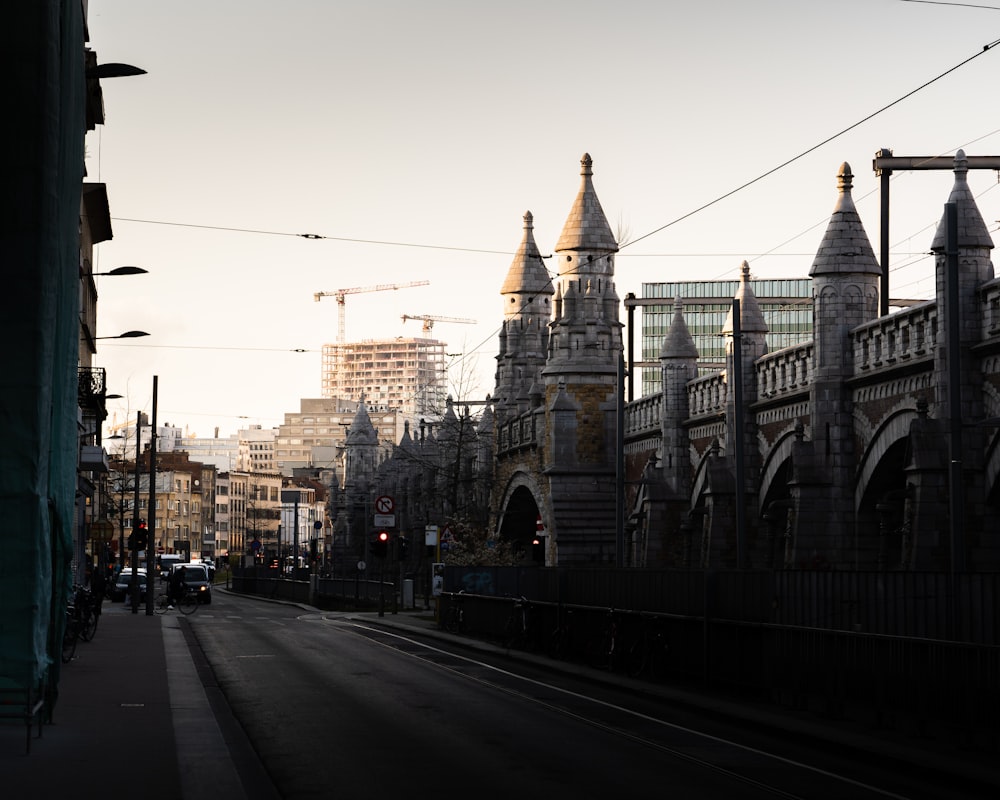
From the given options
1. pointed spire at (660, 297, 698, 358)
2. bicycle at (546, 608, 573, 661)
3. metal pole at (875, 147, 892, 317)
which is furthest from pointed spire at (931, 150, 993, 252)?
pointed spire at (660, 297, 698, 358)

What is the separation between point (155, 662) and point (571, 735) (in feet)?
40.3

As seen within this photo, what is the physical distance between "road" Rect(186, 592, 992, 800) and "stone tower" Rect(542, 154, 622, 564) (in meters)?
24.7

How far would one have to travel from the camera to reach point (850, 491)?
33250 mm

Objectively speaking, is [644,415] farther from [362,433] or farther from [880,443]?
[362,433]

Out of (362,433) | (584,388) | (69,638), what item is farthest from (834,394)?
(362,433)

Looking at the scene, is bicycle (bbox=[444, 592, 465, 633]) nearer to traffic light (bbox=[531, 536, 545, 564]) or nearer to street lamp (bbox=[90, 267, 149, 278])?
street lamp (bbox=[90, 267, 149, 278])

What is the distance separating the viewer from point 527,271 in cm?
6894

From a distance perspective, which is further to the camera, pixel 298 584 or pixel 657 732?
pixel 298 584

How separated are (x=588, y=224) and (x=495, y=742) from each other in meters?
37.3

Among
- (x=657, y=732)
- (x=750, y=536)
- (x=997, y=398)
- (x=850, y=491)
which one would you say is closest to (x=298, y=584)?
(x=750, y=536)

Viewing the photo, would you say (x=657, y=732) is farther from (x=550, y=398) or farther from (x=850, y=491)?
(x=550, y=398)

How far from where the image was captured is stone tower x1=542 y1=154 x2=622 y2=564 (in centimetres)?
5241

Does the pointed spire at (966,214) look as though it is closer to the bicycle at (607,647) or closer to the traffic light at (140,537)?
the bicycle at (607,647)

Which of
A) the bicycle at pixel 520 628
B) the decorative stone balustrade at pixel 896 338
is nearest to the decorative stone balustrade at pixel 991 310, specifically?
the decorative stone balustrade at pixel 896 338
